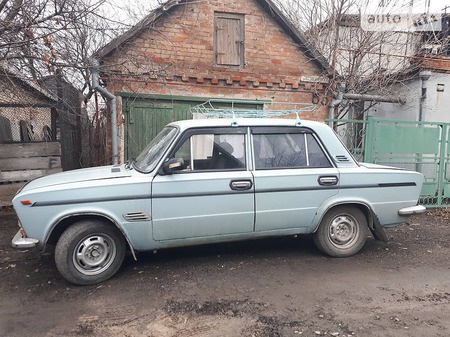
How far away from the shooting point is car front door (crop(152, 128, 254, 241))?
393 cm

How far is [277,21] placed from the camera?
841 cm

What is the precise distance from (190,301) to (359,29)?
9.31 m

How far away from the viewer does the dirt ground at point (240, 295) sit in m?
3.04

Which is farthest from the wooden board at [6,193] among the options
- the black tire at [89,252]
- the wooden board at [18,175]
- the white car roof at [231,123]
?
the white car roof at [231,123]

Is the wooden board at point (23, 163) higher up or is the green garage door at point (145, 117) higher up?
the green garage door at point (145, 117)

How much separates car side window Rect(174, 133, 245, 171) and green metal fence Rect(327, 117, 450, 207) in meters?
3.73

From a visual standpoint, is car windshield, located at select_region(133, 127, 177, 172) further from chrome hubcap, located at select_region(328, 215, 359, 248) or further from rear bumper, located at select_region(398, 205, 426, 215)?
rear bumper, located at select_region(398, 205, 426, 215)

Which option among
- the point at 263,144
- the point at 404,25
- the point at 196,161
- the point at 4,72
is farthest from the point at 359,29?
the point at 4,72

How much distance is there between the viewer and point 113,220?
3.78 m

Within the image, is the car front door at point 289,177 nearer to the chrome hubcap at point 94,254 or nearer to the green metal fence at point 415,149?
the chrome hubcap at point 94,254

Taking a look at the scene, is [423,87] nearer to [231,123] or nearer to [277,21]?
[277,21]

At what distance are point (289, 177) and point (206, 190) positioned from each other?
104 centimetres

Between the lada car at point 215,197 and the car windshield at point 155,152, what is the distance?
0.06 feet

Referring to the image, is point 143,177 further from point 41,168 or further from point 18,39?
point 41,168
